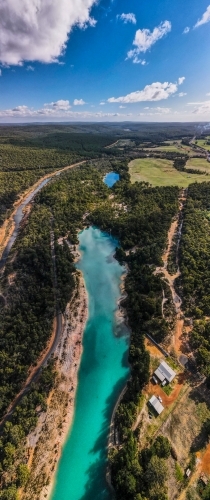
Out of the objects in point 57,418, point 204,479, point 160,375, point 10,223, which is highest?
point 10,223

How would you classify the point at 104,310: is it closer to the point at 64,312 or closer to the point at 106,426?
→ the point at 64,312

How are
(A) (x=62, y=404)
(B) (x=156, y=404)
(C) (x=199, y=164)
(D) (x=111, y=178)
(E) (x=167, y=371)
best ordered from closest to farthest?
(B) (x=156, y=404), (A) (x=62, y=404), (E) (x=167, y=371), (D) (x=111, y=178), (C) (x=199, y=164)

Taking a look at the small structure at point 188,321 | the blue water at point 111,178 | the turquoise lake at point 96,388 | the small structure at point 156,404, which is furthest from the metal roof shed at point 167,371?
the blue water at point 111,178

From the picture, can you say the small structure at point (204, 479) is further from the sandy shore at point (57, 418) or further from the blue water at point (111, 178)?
the blue water at point (111, 178)

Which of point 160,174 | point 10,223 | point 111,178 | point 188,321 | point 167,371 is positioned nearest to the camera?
point 167,371

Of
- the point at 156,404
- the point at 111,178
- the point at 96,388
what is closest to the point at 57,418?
the point at 96,388

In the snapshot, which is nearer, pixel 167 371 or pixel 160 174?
pixel 167 371

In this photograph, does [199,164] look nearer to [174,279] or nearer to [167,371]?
[174,279]
